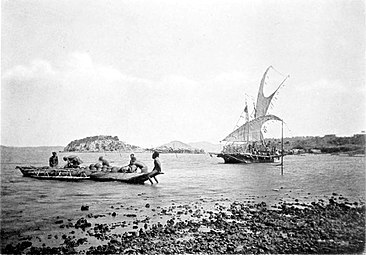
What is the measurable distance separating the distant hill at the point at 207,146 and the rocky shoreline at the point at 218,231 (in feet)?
1.69

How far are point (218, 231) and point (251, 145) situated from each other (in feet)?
2.83

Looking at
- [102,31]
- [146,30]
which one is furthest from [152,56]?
[102,31]

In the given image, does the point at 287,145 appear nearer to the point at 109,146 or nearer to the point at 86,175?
the point at 109,146

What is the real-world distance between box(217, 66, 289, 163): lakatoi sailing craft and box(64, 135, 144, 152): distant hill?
2.96 feet

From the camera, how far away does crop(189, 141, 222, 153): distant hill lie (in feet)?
12.2

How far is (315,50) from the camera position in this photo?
12.4ft

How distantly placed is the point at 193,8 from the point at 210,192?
1683mm

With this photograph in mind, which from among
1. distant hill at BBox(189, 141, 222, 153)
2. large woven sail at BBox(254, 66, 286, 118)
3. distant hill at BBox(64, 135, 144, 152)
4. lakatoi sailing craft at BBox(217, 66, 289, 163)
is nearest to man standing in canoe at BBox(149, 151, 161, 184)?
distant hill at BBox(64, 135, 144, 152)

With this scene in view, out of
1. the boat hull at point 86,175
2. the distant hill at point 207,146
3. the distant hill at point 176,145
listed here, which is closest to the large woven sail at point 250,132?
the distant hill at point 207,146

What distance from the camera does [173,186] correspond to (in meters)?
3.63

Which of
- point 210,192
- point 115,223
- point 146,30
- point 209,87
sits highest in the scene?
point 146,30

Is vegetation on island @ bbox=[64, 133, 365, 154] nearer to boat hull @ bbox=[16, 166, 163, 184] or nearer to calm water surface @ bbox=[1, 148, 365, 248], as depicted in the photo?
calm water surface @ bbox=[1, 148, 365, 248]

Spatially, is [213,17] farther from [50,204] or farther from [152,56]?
[50,204]

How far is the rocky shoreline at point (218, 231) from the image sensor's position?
333 centimetres
